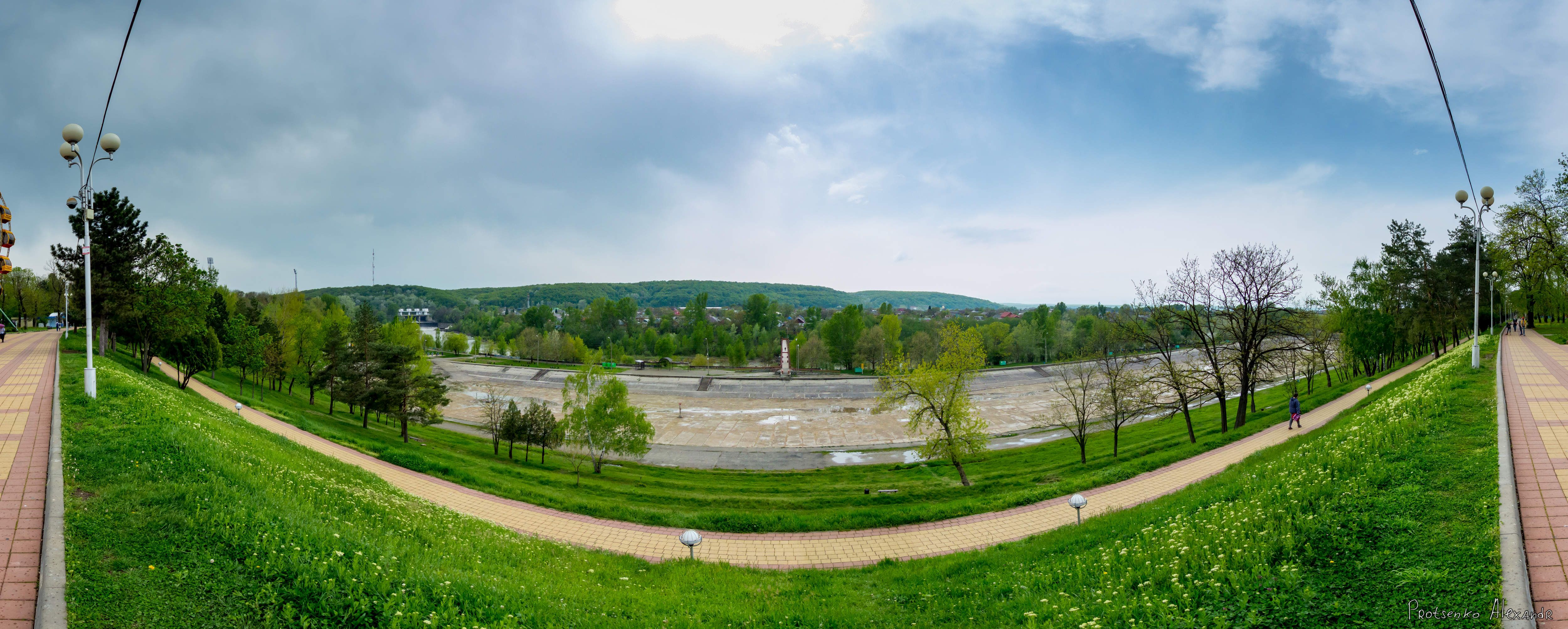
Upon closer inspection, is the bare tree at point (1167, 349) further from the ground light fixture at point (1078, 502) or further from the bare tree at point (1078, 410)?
the ground light fixture at point (1078, 502)

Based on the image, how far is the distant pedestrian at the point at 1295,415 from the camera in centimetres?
1909

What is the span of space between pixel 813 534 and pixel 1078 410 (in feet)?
52.9

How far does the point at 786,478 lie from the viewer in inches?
1004

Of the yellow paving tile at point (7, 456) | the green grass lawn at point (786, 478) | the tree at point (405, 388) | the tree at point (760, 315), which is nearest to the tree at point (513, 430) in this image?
the green grass lawn at point (786, 478)

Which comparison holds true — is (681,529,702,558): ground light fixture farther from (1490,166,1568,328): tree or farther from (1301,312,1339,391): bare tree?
(1490,166,1568,328): tree

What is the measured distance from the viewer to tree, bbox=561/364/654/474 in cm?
2447

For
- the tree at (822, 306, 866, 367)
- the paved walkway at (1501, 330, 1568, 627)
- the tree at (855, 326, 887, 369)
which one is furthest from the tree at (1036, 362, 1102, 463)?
the tree at (822, 306, 866, 367)

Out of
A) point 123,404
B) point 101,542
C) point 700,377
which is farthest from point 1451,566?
point 700,377

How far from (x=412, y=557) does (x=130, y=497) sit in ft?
10.9

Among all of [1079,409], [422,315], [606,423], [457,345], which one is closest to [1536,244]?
[1079,409]

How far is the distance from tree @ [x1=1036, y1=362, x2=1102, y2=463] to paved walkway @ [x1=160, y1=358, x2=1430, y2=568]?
760cm

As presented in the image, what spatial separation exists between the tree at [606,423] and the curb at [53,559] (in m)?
16.5

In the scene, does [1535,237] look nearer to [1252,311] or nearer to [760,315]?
[1252,311]

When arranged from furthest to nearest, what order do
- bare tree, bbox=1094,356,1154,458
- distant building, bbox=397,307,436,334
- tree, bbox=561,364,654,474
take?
distant building, bbox=397,307,436,334
tree, bbox=561,364,654,474
bare tree, bbox=1094,356,1154,458
